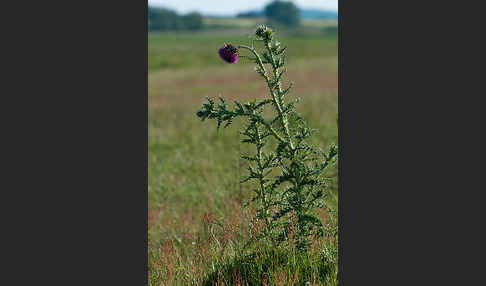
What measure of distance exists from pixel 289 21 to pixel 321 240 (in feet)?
444

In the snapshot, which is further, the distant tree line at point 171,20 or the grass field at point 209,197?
the distant tree line at point 171,20

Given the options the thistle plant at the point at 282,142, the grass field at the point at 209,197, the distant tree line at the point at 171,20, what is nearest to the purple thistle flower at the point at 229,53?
the thistle plant at the point at 282,142

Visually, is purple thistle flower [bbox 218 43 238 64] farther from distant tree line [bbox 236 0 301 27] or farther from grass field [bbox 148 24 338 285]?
distant tree line [bbox 236 0 301 27]

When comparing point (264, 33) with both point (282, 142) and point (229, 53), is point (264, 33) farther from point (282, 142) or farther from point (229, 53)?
point (282, 142)

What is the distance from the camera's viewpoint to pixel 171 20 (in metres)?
116

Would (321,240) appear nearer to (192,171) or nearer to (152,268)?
(152,268)

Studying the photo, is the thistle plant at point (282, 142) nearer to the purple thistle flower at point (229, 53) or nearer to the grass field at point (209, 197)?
the purple thistle flower at point (229, 53)

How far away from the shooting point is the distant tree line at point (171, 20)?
4395 inches

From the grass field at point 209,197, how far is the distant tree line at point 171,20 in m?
87.5

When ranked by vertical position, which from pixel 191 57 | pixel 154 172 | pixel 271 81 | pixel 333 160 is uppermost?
pixel 191 57

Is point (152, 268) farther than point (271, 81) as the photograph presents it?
Yes

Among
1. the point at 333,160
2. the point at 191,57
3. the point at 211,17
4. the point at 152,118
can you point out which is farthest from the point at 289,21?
the point at 333,160

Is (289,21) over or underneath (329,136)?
over

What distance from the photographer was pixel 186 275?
4.18 meters
